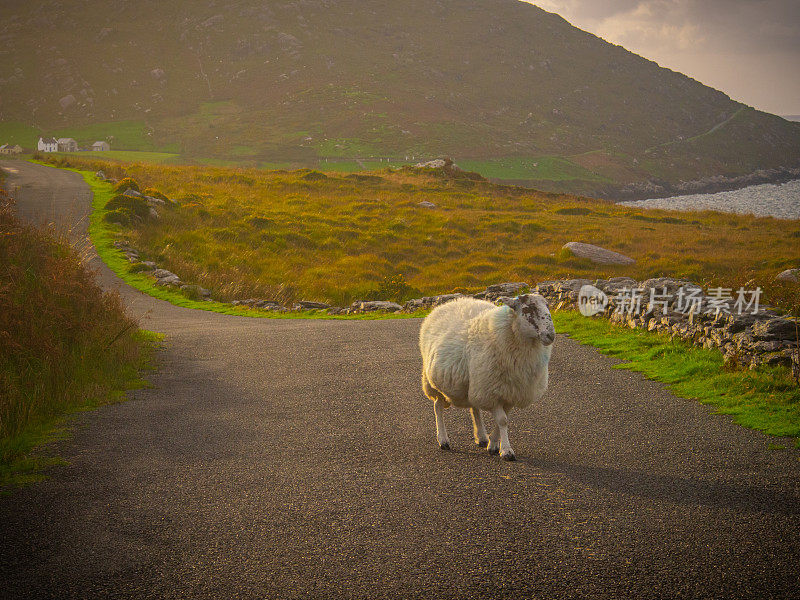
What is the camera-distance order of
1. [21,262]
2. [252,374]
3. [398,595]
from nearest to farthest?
[398,595] → [21,262] → [252,374]

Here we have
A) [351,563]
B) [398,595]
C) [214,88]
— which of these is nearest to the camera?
[398,595]

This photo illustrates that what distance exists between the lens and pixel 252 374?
43.2 ft

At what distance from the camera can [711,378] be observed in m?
11.0

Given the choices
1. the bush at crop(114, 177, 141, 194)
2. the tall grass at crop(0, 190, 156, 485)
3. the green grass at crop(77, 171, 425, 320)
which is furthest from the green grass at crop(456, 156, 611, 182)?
the tall grass at crop(0, 190, 156, 485)

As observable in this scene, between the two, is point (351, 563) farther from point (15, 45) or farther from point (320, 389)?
point (15, 45)

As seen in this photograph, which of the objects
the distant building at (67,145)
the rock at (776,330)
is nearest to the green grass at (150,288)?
the rock at (776,330)

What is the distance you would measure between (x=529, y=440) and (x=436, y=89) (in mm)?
187421

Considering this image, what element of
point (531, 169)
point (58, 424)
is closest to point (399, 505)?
point (58, 424)

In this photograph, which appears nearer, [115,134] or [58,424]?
[58,424]

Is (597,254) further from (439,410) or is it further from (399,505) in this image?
(399,505)

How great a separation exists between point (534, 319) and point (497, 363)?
0.86 m

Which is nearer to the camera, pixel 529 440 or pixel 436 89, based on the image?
pixel 529 440

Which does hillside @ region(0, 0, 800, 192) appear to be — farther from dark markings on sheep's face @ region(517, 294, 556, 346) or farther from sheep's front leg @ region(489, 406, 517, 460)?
sheep's front leg @ region(489, 406, 517, 460)

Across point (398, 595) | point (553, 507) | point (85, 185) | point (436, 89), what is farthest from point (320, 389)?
point (436, 89)
